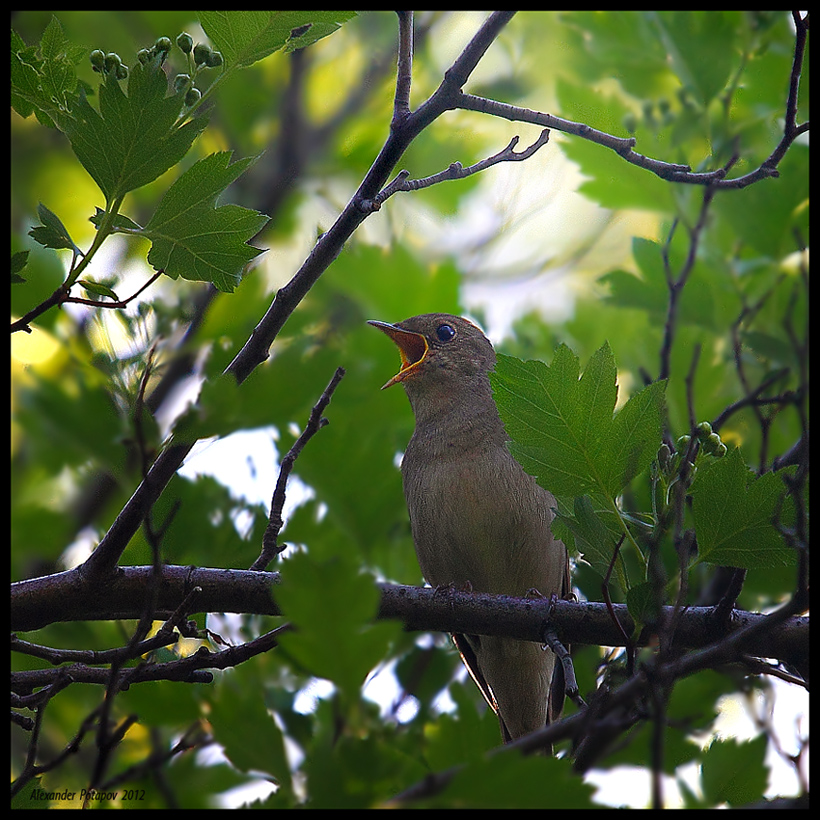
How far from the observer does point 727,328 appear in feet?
15.0

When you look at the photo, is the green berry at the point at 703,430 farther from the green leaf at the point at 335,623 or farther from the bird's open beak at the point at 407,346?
the bird's open beak at the point at 407,346

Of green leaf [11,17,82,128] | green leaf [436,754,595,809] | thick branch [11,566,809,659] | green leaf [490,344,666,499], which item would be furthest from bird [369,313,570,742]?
green leaf [436,754,595,809]

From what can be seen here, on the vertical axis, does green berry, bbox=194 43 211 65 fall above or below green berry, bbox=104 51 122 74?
above

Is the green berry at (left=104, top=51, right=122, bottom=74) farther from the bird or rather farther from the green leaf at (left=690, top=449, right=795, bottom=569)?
the bird

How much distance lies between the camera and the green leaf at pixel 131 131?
97.6 inches

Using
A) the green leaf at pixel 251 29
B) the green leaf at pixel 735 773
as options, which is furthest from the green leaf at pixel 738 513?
the green leaf at pixel 251 29

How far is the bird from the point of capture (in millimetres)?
5043

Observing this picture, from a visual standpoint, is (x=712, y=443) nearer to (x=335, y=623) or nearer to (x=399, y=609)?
(x=399, y=609)

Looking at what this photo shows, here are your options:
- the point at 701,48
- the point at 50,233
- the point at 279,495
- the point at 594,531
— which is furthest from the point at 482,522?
the point at 50,233

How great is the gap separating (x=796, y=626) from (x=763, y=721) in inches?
12.6

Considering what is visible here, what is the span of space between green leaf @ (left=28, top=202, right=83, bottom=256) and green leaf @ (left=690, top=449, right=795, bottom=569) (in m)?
2.01
